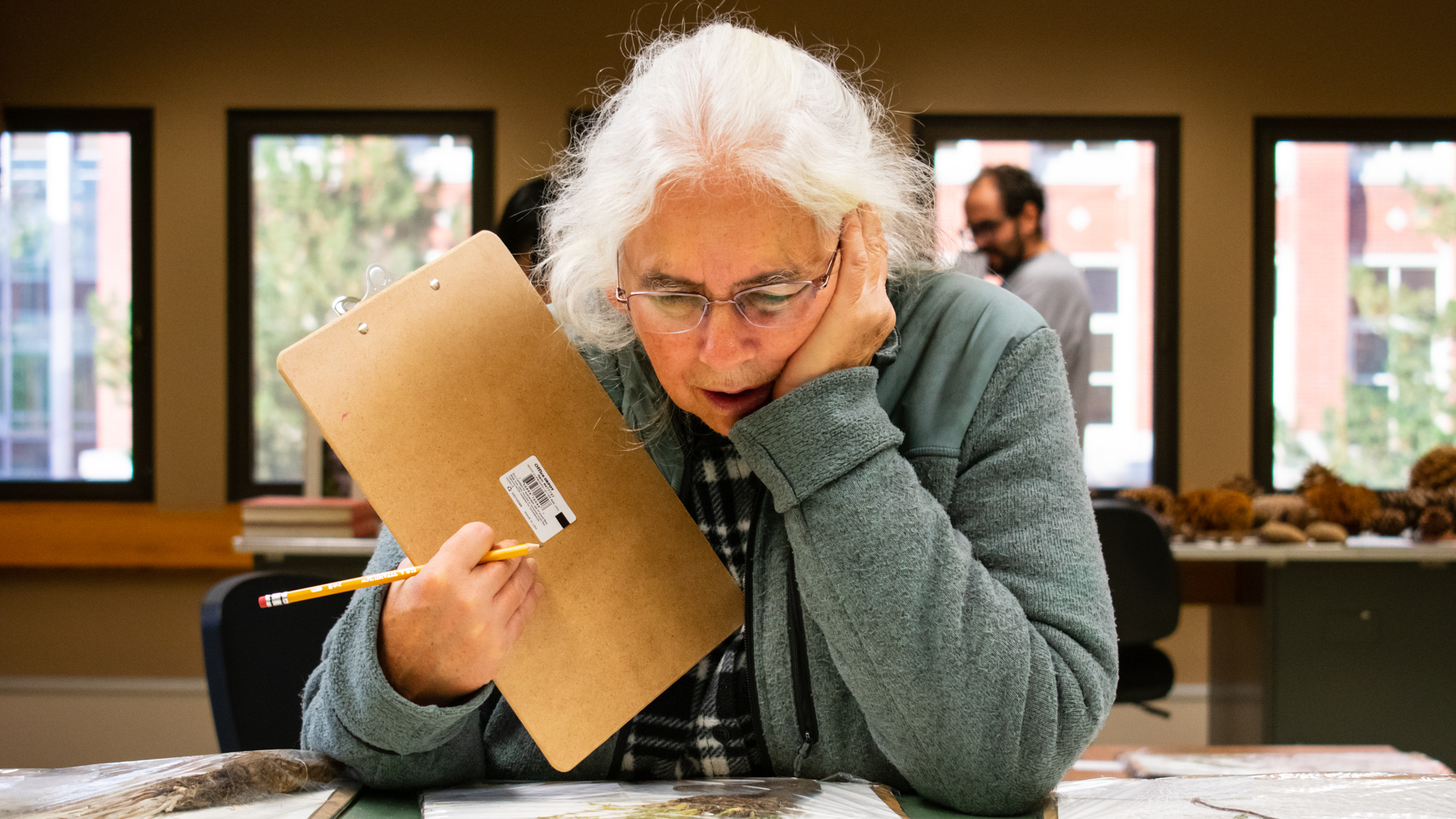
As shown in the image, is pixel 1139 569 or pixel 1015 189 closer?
pixel 1139 569

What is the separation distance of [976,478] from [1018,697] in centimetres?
17

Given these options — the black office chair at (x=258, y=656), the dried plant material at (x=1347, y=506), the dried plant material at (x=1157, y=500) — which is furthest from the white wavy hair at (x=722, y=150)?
the dried plant material at (x=1347, y=506)

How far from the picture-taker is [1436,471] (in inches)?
131

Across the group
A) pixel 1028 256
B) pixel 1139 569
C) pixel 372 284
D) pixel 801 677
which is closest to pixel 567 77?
pixel 1028 256

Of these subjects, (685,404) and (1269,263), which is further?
(1269,263)

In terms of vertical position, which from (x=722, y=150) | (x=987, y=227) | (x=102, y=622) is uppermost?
(x=987, y=227)

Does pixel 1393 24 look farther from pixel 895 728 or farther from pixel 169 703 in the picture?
pixel 169 703

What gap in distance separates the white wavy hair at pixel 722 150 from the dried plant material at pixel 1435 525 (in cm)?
298

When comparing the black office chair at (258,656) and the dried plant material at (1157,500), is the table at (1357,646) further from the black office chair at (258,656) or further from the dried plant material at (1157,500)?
the black office chair at (258,656)

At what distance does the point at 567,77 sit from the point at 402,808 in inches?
156

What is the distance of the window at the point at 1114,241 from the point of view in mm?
4355

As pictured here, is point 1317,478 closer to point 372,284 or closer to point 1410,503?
point 1410,503

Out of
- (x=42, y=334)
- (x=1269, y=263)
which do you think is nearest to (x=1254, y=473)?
(x=1269, y=263)

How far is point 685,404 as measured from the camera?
0.82 m
